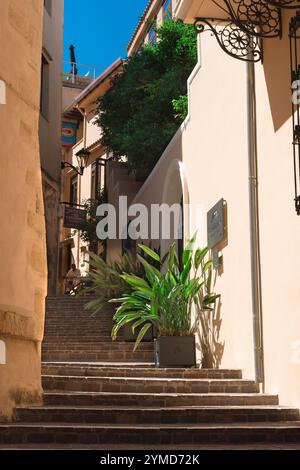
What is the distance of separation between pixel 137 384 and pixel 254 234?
190 cm

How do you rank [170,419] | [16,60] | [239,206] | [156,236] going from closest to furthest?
1. [170,419]
2. [16,60]
3. [239,206]
4. [156,236]

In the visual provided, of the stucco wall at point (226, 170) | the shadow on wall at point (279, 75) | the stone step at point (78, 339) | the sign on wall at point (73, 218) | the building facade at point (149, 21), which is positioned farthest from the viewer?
the building facade at point (149, 21)

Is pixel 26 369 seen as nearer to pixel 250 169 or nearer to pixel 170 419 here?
pixel 170 419

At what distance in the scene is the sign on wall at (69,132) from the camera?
2731 centimetres

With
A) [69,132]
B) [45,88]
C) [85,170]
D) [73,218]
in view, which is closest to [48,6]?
[45,88]

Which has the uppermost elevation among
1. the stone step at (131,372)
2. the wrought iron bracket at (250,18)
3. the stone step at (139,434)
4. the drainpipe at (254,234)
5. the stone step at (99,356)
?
the wrought iron bracket at (250,18)

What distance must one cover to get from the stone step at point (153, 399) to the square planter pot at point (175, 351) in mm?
1717

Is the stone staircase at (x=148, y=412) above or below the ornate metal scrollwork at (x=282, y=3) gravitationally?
below

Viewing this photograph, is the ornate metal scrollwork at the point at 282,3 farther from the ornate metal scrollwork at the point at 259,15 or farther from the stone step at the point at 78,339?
the stone step at the point at 78,339

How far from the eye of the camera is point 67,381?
648 cm

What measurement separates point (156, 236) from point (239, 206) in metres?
5.50

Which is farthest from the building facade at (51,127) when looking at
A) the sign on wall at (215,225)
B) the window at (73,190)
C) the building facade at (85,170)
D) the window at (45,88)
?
the sign on wall at (215,225)

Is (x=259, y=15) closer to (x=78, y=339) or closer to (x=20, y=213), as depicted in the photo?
(x=20, y=213)

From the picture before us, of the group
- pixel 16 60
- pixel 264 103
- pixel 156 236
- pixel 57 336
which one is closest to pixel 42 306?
pixel 16 60
